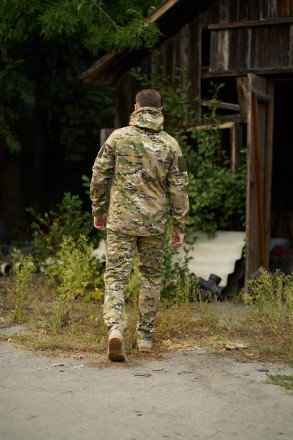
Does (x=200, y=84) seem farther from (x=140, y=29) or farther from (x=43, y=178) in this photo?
(x=43, y=178)

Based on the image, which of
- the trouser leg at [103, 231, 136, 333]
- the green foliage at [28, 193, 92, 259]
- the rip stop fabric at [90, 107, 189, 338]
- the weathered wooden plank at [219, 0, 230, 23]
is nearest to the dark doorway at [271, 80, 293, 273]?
the weathered wooden plank at [219, 0, 230, 23]

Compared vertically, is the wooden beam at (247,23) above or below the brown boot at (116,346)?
above

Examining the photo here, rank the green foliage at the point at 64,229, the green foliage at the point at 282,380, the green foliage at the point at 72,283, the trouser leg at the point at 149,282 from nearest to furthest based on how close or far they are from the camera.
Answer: the green foliage at the point at 282,380 → the trouser leg at the point at 149,282 → the green foliage at the point at 72,283 → the green foliage at the point at 64,229

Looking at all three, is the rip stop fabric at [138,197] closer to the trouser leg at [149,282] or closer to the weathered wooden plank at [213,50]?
the trouser leg at [149,282]

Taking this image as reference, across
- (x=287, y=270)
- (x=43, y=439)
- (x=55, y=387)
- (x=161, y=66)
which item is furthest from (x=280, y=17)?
(x=43, y=439)

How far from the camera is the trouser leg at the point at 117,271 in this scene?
664cm

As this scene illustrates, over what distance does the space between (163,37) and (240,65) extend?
51.8 inches

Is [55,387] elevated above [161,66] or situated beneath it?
situated beneath

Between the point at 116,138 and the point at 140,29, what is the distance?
4088mm

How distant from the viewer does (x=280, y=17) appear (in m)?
10.3

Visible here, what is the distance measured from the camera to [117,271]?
22.1 feet

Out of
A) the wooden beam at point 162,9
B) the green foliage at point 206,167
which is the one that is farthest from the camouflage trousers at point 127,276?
the wooden beam at point 162,9

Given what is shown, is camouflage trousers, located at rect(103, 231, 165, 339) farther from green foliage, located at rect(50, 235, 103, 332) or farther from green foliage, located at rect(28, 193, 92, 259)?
green foliage, located at rect(28, 193, 92, 259)

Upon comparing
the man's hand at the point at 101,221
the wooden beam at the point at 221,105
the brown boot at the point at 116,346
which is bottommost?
the brown boot at the point at 116,346
